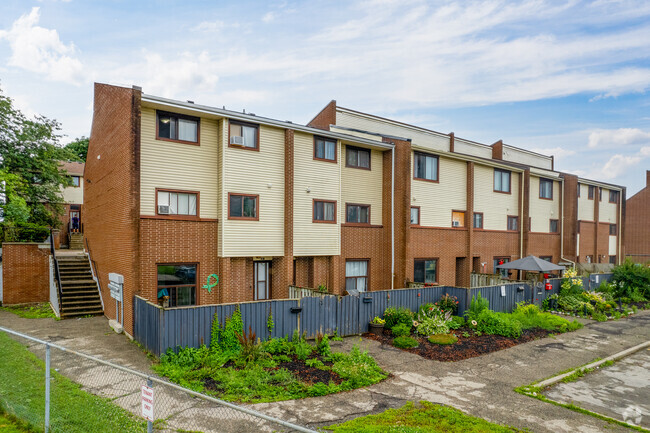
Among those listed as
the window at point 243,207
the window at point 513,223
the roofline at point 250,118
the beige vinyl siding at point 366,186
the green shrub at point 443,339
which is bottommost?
the green shrub at point 443,339

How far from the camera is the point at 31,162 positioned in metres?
23.3

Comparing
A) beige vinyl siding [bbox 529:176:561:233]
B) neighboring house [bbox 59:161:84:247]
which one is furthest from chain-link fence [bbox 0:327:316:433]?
neighboring house [bbox 59:161:84:247]

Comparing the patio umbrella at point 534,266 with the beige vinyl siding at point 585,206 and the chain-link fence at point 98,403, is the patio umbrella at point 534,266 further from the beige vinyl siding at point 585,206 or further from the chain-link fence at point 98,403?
the chain-link fence at point 98,403

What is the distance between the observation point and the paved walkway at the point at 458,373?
7965mm

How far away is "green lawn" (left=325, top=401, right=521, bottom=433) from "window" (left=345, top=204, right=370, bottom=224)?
12320mm

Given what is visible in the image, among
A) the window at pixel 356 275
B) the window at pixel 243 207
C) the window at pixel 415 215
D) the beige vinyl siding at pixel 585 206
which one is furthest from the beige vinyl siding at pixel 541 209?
the window at pixel 243 207

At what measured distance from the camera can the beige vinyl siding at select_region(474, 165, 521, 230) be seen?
973 inches

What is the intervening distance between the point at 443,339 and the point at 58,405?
11.3 m

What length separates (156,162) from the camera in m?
14.4

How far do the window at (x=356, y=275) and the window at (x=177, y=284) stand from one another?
768cm

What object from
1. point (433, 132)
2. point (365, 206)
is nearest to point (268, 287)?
point (365, 206)

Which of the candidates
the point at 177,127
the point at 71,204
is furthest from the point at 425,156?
the point at 71,204

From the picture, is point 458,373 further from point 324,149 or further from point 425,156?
point 425,156

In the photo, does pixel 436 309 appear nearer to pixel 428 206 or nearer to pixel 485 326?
pixel 485 326
